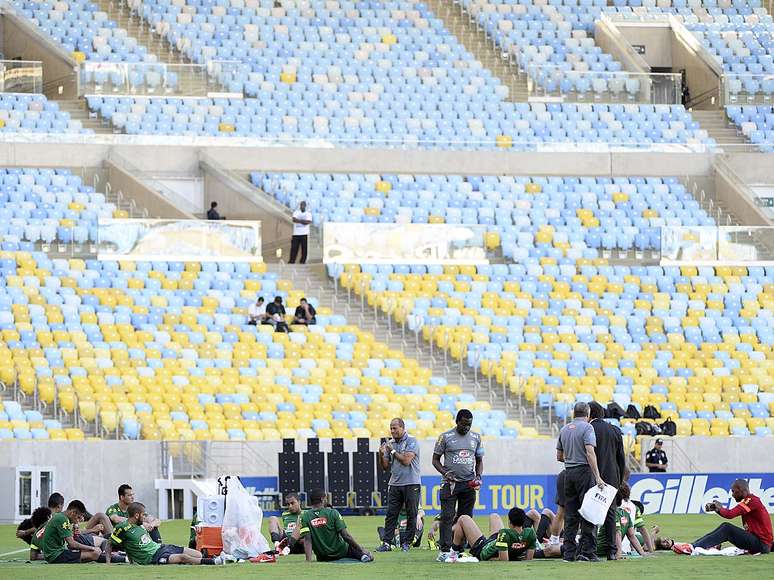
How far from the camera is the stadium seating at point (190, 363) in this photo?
90.6 ft

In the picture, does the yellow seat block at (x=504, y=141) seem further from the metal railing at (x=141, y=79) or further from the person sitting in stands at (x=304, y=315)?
the person sitting in stands at (x=304, y=315)

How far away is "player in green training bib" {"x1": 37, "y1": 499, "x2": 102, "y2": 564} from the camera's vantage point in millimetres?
16469

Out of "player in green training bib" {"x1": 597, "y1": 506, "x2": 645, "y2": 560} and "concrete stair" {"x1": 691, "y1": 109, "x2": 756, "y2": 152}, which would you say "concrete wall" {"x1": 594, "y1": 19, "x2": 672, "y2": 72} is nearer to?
"concrete stair" {"x1": 691, "y1": 109, "x2": 756, "y2": 152}

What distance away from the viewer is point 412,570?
14570mm

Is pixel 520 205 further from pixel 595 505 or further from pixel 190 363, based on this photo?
pixel 595 505

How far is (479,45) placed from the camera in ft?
144

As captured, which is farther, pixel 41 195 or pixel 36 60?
pixel 36 60

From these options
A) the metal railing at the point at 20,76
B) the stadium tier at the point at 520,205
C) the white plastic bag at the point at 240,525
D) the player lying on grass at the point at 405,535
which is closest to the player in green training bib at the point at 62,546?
the white plastic bag at the point at 240,525

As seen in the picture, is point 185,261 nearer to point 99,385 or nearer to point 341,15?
point 99,385

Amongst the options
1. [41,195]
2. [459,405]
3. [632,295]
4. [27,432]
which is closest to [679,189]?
[632,295]

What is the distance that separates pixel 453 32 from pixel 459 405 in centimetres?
1717

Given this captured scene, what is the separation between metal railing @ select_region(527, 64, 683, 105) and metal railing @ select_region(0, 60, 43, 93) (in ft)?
39.7

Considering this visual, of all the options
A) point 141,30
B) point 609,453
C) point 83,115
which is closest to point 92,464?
point 609,453

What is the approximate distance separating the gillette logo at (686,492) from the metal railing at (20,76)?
1891cm
